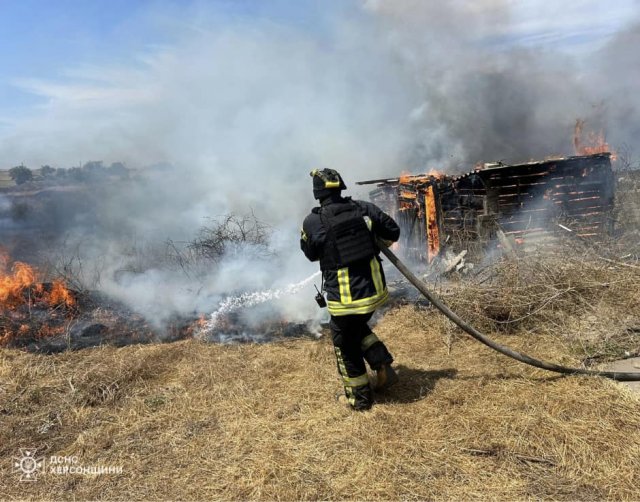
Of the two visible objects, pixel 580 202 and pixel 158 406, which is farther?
pixel 580 202

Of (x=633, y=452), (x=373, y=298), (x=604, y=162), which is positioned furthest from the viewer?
(x=604, y=162)

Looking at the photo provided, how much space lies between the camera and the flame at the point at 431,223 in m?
9.55

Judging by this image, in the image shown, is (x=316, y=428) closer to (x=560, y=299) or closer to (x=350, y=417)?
(x=350, y=417)

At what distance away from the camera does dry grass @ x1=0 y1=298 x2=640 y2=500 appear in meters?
2.83

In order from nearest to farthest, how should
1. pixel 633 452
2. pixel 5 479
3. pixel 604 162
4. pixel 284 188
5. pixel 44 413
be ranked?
pixel 633 452 < pixel 5 479 < pixel 44 413 < pixel 604 162 < pixel 284 188

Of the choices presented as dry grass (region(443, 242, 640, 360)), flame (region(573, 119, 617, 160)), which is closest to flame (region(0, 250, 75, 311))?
dry grass (region(443, 242, 640, 360))

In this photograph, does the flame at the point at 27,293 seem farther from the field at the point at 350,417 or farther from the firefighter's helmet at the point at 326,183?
the firefighter's helmet at the point at 326,183

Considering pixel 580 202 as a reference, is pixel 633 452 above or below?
below

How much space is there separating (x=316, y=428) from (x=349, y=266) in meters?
1.38

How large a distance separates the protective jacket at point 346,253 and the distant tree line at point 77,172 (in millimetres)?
24128

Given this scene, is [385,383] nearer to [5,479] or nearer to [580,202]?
[5,479]

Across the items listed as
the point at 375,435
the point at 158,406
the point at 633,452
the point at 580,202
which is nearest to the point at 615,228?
the point at 580,202

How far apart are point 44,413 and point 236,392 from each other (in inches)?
71.0

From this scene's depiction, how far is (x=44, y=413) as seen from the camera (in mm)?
4031
